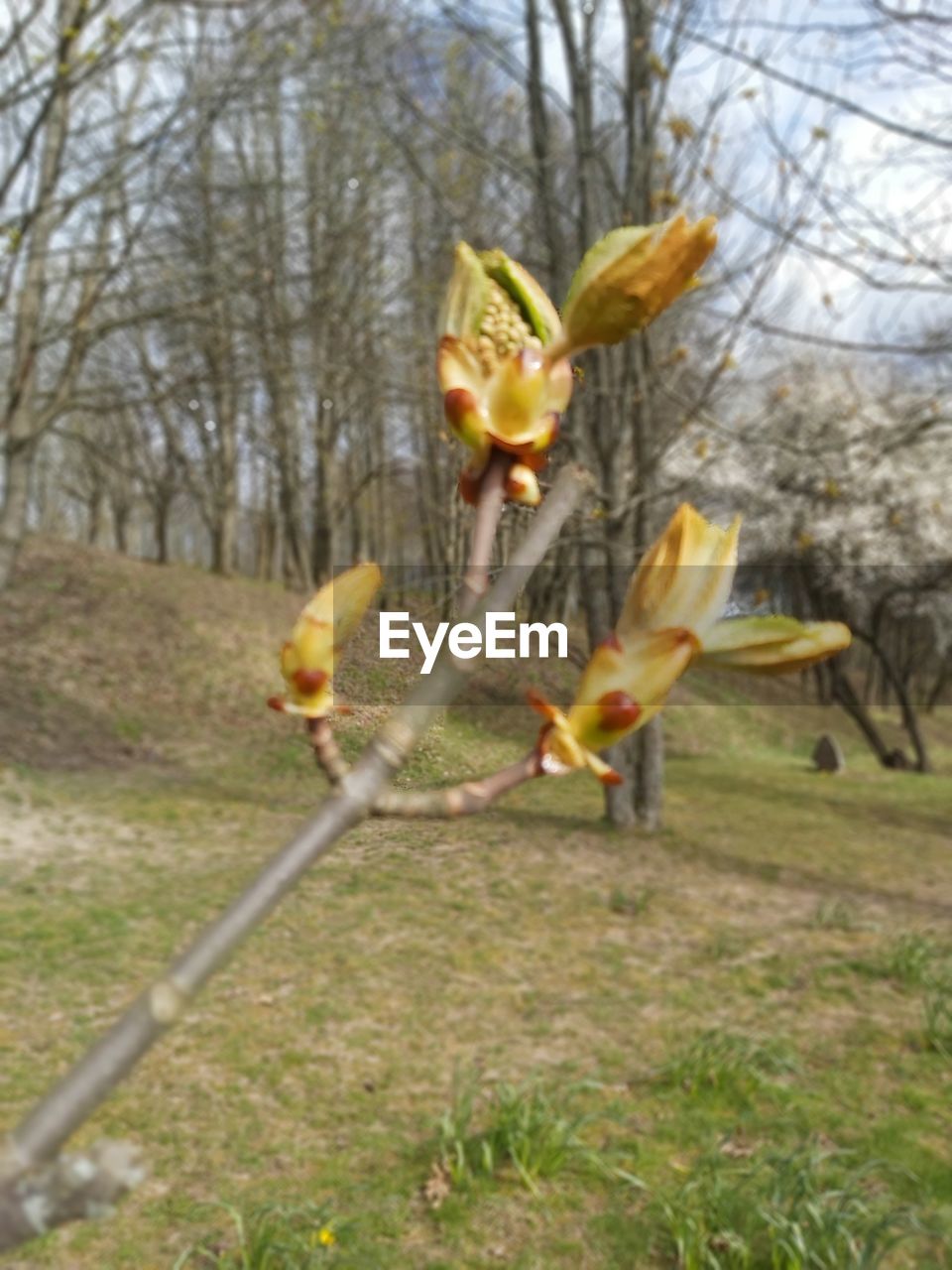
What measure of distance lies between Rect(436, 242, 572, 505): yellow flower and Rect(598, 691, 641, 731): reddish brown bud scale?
102 mm

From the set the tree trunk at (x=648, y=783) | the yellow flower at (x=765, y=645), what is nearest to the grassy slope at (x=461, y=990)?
the yellow flower at (x=765, y=645)

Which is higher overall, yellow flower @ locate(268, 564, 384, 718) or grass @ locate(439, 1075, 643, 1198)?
yellow flower @ locate(268, 564, 384, 718)

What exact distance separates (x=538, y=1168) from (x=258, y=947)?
2.00 meters

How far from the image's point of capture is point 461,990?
14.9ft

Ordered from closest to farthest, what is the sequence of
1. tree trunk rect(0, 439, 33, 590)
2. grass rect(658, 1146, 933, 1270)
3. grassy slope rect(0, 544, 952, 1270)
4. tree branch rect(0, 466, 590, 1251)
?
tree branch rect(0, 466, 590, 1251) < grass rect(658, 1146, 933, 1270) < grassy slope rect(0, 544, 952, 1270) < tree trunk rect(0, 439, 33, 590)

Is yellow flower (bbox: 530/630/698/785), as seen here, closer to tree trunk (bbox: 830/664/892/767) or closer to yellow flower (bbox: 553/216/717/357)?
yellow flower (bbox: 553/216/717/357)

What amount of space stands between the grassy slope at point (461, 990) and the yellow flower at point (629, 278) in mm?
207

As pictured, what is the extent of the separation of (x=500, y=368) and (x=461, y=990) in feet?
14.6

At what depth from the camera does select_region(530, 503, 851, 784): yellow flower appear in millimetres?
409

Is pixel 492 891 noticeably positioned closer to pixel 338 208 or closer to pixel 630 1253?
pixel 630 1253

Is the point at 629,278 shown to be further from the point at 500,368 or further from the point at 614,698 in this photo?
the point at 614,698

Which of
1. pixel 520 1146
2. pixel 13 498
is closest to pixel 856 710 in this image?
pixel 13 498

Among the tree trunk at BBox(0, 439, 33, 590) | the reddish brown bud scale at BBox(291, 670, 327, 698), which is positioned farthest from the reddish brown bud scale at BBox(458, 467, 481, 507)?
the tree trunk at BBox(0, 439, 33, 590)

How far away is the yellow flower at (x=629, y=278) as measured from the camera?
1.39 ft
